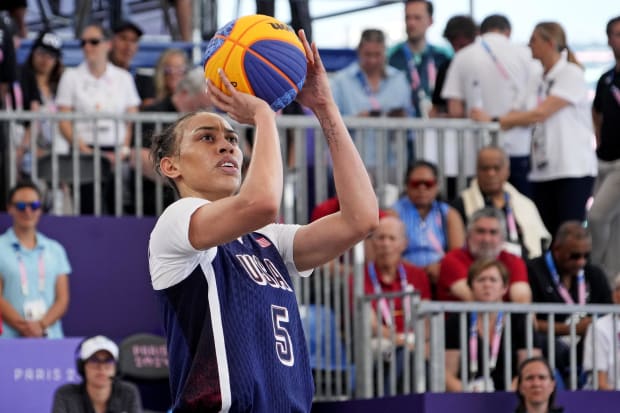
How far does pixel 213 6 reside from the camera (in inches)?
672

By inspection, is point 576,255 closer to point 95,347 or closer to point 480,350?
point 480,350

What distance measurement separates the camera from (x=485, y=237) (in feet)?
34.7

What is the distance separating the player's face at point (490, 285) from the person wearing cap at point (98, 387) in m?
2.49

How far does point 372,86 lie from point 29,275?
351cm

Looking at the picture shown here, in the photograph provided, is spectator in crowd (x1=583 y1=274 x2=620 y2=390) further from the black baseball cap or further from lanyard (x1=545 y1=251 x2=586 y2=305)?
the black baseball cap

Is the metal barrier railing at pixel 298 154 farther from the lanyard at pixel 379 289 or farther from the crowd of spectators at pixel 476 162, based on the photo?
the lanyard at pixel 379 289

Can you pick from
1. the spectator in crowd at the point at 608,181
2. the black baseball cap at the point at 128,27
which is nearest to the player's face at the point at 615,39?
the spectator in crowd at the point at 608,181

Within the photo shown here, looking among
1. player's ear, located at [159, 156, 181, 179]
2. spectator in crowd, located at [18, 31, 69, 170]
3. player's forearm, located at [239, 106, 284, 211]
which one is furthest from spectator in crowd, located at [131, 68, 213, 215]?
player's forearm, located at [239, 106, 284, 211]

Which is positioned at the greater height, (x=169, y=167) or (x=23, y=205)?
(x=169, y=167)

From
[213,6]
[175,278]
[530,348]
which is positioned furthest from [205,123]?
[213,6]

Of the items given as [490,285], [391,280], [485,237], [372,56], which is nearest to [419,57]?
[372,56]

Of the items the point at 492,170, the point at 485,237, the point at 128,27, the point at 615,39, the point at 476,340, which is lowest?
the point at 476,340

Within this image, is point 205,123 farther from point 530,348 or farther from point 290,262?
point 530,348

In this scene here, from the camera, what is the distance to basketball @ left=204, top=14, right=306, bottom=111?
4.82 m
